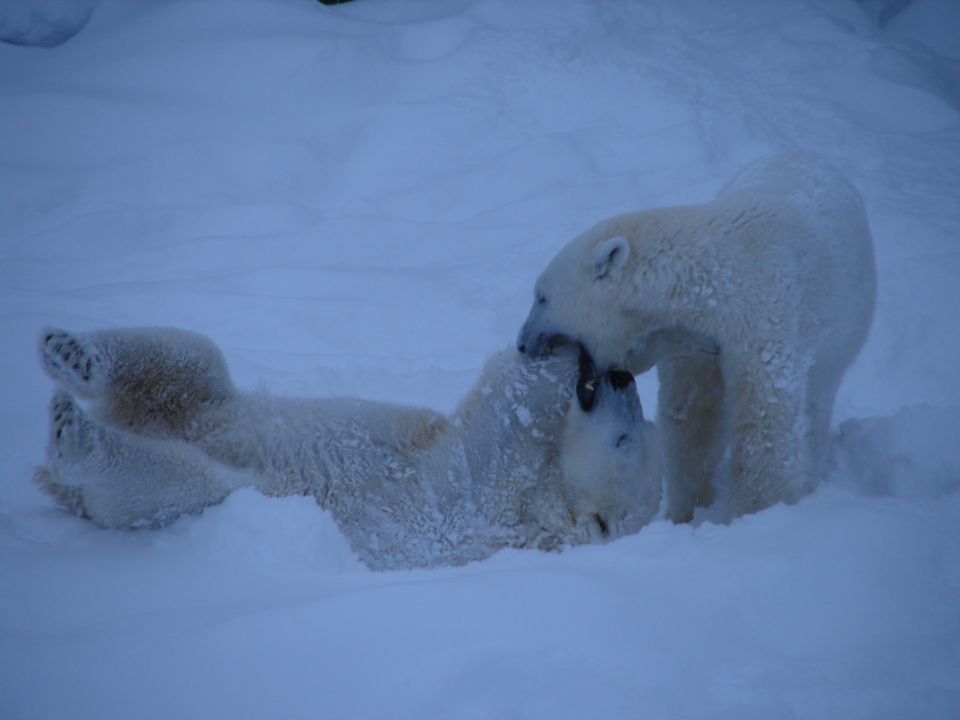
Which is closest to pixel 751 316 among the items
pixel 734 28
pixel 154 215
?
pixel 154 215

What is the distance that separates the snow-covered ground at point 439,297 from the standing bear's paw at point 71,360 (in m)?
0.43

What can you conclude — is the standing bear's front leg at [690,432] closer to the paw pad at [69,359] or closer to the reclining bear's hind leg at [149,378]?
the reclining bear's hind leg at [149,378]

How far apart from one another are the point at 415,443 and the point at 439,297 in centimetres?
210

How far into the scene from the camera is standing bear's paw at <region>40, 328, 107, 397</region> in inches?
98.9

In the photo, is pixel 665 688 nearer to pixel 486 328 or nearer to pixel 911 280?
pixel 486 328

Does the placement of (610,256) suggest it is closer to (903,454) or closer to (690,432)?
(690,432)

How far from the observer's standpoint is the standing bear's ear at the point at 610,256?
9.46 feet

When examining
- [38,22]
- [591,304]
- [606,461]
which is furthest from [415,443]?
[38,22]

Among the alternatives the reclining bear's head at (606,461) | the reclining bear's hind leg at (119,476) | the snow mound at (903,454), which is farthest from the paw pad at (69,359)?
the snow mound at (903,454)

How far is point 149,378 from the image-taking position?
2689 millimetres

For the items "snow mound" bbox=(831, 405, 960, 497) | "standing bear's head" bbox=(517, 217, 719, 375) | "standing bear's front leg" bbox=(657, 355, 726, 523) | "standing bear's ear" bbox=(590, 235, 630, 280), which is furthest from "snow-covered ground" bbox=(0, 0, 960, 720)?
"standing bear's ear" bbox=(590, 235, 630, 280)

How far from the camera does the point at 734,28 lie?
8.69m

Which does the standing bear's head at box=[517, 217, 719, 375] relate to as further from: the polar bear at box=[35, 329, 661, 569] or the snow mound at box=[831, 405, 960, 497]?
the snow mound at box=[831, 405, 960, 497]

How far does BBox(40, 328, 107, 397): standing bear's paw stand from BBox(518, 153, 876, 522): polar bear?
1.49m
